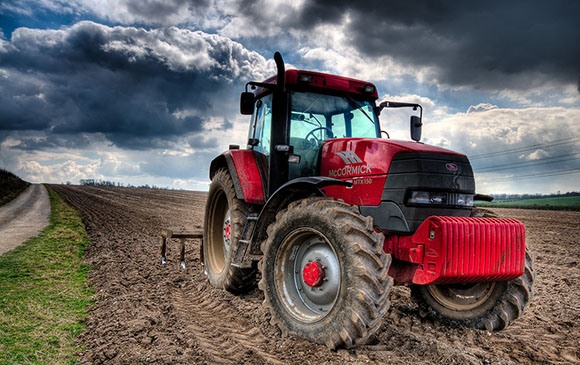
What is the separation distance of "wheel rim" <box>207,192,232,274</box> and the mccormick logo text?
8.43 ft

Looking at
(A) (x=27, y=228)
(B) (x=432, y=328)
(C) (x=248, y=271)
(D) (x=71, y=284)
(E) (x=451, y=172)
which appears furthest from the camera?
(A) (x=27, y=228)

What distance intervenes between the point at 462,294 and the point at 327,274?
1.72m

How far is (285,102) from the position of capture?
4.70 meters

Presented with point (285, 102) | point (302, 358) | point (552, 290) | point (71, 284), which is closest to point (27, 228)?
point (71, 284)

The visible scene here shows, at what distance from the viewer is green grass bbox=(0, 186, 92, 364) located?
3.61m

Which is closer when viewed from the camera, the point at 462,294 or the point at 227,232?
the point at 462,294

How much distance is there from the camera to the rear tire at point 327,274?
3.22 meters

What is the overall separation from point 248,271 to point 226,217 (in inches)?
45.4

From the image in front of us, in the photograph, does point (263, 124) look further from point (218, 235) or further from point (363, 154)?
point (218, 235)

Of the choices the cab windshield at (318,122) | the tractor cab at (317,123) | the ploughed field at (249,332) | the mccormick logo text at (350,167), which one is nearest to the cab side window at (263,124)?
the tractor cab at (317,123)

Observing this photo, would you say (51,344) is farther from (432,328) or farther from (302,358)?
(432,328)

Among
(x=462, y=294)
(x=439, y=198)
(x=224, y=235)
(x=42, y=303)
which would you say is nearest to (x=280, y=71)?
(x=439, y=198)

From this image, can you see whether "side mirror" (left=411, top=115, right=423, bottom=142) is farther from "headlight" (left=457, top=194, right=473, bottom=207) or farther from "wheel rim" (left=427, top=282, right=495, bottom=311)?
"wheel rim" (left=427, top=282, right=495, bottom=311)

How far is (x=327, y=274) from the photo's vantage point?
3.77m
